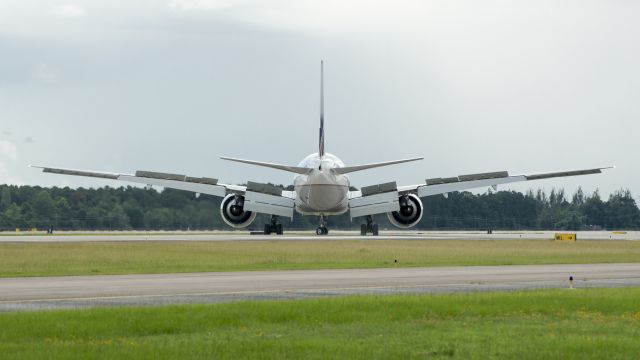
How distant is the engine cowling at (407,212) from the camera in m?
88.9

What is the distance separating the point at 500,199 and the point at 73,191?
7228 cm

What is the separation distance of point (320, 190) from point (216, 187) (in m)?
8.96

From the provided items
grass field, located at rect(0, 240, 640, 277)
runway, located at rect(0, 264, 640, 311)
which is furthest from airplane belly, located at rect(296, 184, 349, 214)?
runway, located at rect(0, 264, 640, 311)

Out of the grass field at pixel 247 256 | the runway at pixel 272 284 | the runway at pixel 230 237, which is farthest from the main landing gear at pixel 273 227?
the runway at pixel 272 284

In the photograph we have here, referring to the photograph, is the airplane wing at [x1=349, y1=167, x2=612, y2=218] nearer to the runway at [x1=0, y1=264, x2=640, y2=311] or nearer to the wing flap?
the wing flap

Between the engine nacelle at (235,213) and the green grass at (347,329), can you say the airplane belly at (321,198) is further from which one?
the green grass at (347,329)

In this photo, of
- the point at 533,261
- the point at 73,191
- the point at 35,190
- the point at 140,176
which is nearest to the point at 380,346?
the point at 533,261

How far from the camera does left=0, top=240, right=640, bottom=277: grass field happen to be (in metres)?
44.6

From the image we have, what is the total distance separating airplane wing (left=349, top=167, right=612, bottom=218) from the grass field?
17.1m

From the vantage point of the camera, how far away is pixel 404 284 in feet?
112

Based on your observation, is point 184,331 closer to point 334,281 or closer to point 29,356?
point 29,356

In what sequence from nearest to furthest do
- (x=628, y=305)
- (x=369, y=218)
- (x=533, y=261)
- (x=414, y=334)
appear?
1. (x=414, y=334)
2. (x=628, y=305)
3. (x=533, y=261)
4. (x=369, y=218)

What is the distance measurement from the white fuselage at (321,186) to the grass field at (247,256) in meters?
14.8

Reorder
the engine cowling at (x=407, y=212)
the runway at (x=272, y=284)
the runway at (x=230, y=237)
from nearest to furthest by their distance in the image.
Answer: the runway at (x=272, y=284)
the runway at (x=230, y=237)
the engine cowling at (x=407, y=212)
